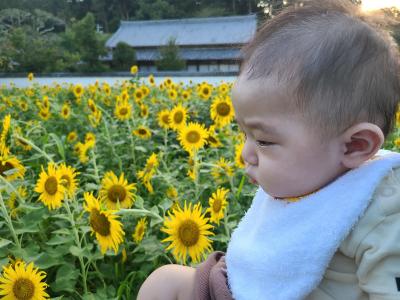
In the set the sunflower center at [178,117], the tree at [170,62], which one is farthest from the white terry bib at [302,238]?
the tree at [170,62]

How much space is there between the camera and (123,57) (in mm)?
21141

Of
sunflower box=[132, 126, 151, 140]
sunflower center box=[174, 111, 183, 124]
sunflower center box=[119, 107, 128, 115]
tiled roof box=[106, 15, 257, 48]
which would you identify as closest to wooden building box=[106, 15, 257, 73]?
tiled roof box=[106, 15, 257, 48]

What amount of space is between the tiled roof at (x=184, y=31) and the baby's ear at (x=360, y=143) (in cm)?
2330

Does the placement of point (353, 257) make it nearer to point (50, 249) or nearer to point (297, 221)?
point (297, 221)

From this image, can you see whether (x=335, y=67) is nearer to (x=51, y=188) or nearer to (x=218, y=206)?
(x=218, y=206)

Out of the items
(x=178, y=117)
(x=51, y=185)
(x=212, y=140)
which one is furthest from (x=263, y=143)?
(x=178, y=117)

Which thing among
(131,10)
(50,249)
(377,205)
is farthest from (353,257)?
(131,10)

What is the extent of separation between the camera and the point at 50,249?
1.36 meters

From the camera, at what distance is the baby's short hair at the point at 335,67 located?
78 cm

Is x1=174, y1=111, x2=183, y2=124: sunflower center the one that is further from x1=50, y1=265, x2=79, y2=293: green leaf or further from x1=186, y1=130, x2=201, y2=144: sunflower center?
Answer: x1=50, y1=265, x2=79, y2=293: green leaf

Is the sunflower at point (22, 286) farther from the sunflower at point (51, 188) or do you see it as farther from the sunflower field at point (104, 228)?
the sunflower at point (51, 188)

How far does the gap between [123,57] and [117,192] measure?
66.4 ft

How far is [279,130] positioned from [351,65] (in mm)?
141

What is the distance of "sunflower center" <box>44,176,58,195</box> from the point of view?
55.0 inches
